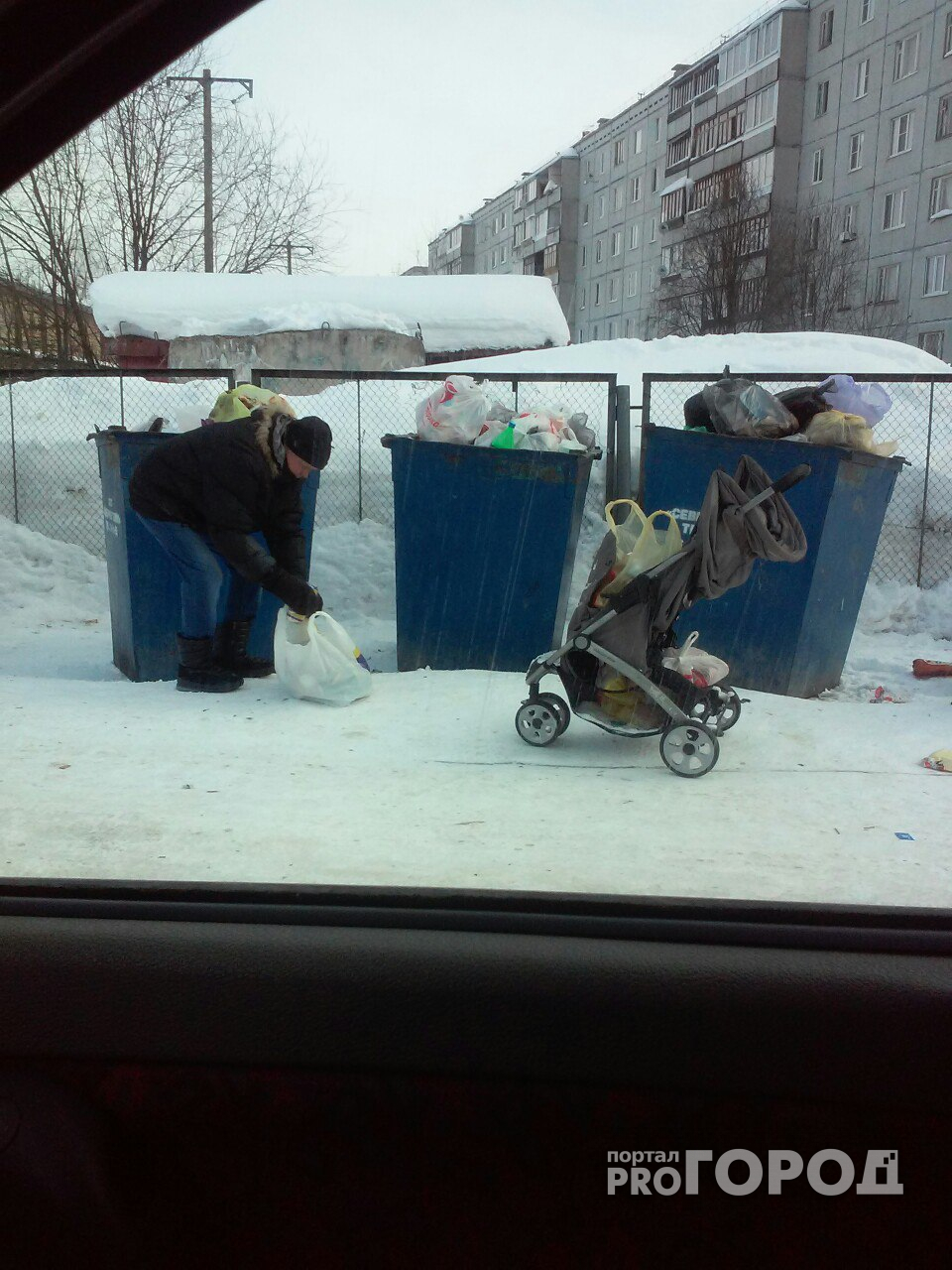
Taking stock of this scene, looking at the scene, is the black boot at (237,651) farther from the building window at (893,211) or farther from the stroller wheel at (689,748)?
the building window at (893,211)

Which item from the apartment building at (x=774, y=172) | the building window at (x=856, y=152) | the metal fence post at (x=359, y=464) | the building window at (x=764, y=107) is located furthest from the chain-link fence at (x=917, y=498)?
the building window at (x=856, y=152)

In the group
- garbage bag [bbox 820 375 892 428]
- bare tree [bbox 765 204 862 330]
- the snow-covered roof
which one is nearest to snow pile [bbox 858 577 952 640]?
garbage bag [bbox 820 375 892 428]

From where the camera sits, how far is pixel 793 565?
518cm

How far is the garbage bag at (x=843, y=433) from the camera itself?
5.26 meters

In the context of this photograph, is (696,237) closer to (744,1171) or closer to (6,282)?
(6,282)

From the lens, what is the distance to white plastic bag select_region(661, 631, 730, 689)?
4207mm

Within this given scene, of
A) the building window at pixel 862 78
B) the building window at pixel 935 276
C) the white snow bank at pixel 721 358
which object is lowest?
the building window at pixel 935 276

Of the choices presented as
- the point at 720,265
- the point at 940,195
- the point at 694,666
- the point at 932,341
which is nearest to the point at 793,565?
the point at 694,666

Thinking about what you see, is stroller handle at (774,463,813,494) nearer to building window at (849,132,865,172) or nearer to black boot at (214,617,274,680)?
building window at (849,132,865,172)

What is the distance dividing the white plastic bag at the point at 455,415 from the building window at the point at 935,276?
10.4 ft

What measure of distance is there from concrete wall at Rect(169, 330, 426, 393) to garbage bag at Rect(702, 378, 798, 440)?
12.1 ft

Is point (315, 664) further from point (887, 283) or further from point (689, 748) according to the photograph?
point (887, 283)

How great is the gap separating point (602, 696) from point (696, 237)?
1732mm

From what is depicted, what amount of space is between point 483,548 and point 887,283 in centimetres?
289
